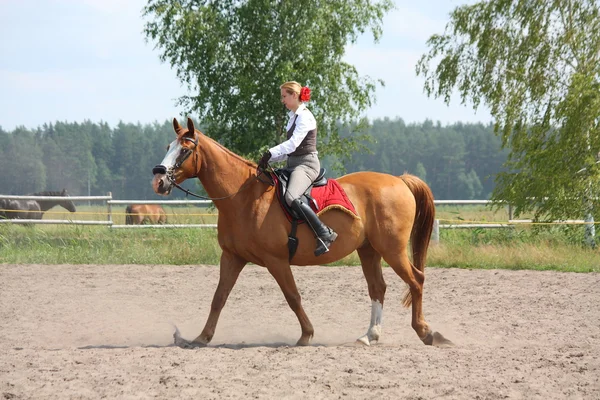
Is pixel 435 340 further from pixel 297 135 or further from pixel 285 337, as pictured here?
pixel 297 135

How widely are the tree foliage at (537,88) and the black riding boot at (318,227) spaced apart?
1183cm

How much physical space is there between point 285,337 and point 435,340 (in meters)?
1.67

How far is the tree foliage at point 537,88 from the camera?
57.1ft

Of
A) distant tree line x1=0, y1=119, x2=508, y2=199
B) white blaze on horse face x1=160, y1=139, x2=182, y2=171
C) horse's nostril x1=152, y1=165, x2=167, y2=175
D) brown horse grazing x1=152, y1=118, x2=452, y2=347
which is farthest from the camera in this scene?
distant tree line x1=0, y1=119, x2=508, y2=199

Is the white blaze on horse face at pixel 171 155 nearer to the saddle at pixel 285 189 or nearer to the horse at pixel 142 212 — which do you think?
the saddle at pixel 285 189

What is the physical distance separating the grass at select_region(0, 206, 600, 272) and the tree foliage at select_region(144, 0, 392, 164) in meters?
8.53


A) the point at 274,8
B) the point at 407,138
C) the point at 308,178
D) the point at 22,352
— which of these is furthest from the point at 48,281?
the point at 407,138

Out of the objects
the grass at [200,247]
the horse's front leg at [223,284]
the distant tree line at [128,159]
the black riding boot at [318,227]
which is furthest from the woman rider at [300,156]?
the distant tree line at [128,159]

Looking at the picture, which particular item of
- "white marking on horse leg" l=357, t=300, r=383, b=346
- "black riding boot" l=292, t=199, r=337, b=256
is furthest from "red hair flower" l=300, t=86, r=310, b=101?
"white marking on horse leg" l=357, t=300, r=383, b=346

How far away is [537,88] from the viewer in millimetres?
19234

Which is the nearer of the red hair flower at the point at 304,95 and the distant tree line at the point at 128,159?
the red hair flower at the point at 304,95

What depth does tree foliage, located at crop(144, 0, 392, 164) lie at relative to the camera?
78.5 ft

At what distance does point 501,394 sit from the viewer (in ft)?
16.0

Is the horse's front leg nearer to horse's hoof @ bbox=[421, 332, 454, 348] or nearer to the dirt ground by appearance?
the dirt ground
